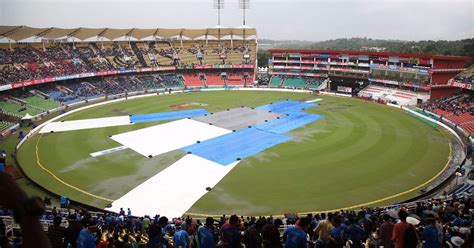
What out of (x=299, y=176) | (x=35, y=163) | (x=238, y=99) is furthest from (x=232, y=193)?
(x=238, y=99)

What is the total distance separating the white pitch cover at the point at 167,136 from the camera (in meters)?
35.9

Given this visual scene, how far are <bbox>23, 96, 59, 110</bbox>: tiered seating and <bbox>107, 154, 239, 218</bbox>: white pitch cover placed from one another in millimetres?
33547

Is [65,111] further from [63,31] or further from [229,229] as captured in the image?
[229,229]

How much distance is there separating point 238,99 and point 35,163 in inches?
1458

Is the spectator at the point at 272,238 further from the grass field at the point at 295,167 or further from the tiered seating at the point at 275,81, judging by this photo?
the tiered seating at the point at 275,81

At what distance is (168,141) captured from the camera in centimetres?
3794

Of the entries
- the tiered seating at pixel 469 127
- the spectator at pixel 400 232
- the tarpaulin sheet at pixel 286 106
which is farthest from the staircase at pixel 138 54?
the spectator at pixel 400 232

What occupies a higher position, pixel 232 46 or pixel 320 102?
pixel 232 46

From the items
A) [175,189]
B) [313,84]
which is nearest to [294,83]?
[313,84]

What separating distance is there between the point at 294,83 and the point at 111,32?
43367 millimetres

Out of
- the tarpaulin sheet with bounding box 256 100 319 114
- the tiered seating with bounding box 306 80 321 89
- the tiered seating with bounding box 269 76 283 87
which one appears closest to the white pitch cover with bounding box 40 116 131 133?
the tarpaulin sheet with bounding box 256 100 319 114

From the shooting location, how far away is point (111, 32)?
7994cm

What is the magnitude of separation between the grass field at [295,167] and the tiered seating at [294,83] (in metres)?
30.0

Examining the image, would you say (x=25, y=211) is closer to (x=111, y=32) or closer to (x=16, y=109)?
(x=16, y=109)
